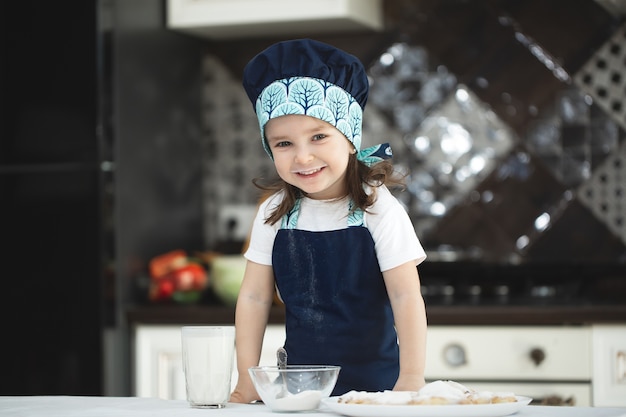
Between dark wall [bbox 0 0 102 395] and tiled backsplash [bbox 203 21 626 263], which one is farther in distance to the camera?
tiled backsplash [bbox 203 21 626 263]

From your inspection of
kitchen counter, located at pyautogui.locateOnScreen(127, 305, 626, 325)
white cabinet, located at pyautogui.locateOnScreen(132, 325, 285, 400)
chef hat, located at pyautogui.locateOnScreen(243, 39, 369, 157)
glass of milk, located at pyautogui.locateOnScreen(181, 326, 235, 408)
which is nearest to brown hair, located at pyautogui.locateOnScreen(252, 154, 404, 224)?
chef hat, located at pyautogui.locateOnScreen(243, 39, 369, 157)

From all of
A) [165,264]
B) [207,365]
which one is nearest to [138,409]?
[207,365]

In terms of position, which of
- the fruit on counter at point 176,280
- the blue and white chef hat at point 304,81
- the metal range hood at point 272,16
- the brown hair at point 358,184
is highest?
the metal range hood at point 272,16

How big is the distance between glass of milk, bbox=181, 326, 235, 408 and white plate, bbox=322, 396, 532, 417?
0.18m

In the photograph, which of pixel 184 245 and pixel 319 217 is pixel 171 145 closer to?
pixel 184 245

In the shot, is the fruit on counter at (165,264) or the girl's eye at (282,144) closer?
the girl's eye at (282,144)

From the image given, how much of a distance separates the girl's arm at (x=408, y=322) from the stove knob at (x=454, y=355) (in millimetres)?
959

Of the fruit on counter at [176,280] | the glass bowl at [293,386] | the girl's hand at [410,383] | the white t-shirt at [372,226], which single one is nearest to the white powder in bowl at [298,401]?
the glass bowl at [293,386]

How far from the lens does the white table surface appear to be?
1190 mm

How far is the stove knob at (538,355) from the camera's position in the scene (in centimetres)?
243

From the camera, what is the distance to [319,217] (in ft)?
5.42

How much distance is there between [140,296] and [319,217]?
1.24 meters

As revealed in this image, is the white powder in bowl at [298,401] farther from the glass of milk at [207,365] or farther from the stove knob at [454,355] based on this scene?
the stove knob at [454,355]

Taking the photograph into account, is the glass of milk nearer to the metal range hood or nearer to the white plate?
the white plate
